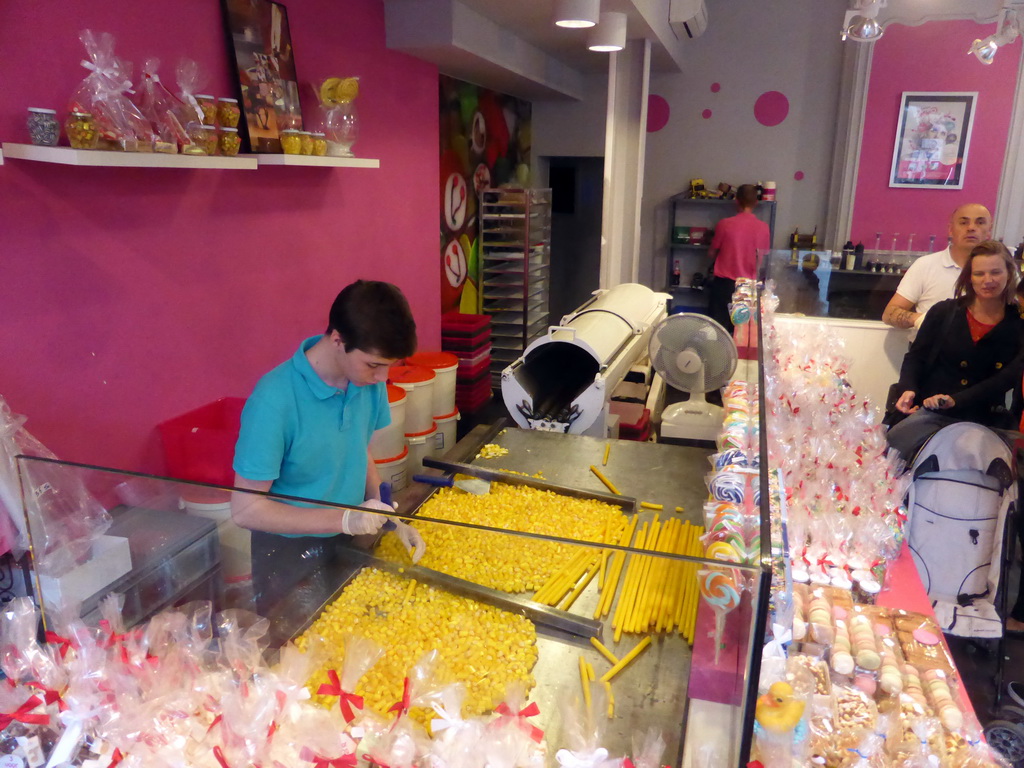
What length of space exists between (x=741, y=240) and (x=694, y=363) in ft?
14.2

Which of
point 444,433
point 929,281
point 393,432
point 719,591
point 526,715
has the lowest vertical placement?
point 444,433

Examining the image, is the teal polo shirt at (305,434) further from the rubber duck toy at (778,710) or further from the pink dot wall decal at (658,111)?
the pink dot wall decal at (658,111)

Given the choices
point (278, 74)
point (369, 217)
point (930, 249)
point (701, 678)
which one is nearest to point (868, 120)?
point (930, 249)

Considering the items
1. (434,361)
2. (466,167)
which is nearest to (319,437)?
(434,361)

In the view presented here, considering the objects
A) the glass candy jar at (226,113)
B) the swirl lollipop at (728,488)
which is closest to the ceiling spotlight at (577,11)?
the glass candy jar at (226,113)

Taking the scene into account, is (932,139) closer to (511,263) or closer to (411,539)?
(511,263)

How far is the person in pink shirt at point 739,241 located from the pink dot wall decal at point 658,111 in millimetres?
1199

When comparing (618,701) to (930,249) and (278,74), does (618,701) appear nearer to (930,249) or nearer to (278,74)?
(278,74)

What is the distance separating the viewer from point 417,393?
4.12 metres

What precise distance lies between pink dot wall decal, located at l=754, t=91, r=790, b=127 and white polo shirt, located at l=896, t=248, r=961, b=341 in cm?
396

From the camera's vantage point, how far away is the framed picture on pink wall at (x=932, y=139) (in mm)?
6852

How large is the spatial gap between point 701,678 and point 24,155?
7.23 ft

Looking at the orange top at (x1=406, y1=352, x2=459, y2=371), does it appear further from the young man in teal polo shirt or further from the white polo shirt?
the white polo shirt

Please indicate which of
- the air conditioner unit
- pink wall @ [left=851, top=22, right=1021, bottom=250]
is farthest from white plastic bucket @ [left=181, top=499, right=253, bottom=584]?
pink wall @ [left=851, top=22, right=1021, bottom=250]
